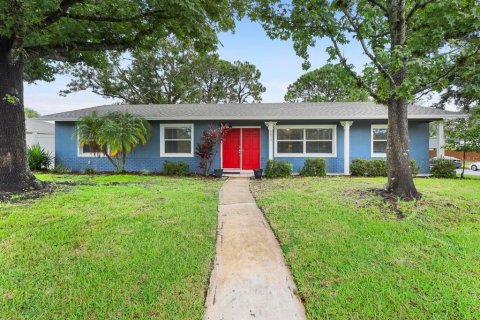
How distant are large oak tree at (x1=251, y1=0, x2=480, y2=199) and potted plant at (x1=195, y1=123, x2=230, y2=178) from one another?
517 centimetres

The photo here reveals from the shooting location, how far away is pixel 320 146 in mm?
11820

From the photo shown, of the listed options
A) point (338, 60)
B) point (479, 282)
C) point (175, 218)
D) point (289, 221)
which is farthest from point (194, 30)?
point (479, 282)

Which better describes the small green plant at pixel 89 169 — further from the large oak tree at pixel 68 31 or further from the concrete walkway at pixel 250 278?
the concrete walkway at pixel 250 278

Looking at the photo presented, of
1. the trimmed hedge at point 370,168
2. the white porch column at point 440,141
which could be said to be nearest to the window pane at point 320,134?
the trimmed hedge at point 370,168

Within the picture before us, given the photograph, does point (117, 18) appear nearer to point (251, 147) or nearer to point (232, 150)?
point (232, 150)

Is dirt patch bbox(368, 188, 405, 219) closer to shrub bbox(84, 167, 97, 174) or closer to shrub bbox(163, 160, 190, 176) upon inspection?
shrub bbox(163, 160, 190, 176)

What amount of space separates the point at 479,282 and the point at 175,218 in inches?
165

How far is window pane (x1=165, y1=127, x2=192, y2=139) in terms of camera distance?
472 inches

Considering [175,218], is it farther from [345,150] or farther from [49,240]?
[345,150]

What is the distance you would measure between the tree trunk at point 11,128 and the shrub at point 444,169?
14.4 m

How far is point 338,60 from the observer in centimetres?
572

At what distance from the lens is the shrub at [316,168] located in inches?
418

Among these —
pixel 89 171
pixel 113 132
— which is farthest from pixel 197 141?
pixel 89 171

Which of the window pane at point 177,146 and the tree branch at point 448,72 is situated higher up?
the tree branch at point 448,72
